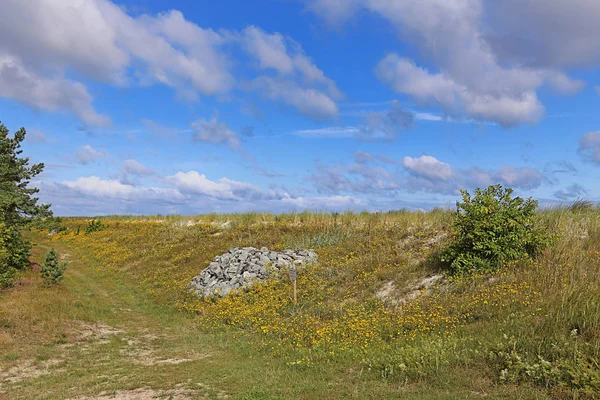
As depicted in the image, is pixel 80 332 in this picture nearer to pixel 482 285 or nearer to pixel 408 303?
pixel 408 303

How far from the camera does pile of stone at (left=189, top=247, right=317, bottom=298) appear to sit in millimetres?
20103

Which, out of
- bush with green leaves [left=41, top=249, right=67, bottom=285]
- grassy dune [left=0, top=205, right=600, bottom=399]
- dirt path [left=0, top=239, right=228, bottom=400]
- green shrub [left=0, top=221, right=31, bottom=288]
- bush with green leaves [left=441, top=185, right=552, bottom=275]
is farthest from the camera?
green shrub [left=0, top=221, right=31, bottom=288]

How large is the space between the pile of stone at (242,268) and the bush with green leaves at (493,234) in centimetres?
895

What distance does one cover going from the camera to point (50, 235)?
61.9 metres

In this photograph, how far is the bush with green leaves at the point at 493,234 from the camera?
540 inches

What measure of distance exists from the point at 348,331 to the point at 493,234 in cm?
636

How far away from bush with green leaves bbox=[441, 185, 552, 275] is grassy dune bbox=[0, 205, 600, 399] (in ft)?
1.90

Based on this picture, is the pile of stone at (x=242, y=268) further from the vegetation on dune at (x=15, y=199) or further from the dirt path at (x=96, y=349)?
the vegetation on dune at (x=15, y=199)

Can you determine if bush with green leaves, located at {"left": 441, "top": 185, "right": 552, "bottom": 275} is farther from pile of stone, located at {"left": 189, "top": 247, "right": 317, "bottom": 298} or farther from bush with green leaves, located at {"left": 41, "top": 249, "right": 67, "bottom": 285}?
bush with green leaves, located at {"left": 41, "top": 249, "right": 67, "bottom": 285}

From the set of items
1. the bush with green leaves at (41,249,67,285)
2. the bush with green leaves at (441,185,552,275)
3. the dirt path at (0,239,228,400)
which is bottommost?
the dirt path at (0,239,228,400)

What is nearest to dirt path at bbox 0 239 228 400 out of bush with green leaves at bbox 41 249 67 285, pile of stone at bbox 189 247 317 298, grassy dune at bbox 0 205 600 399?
grassy dune at bbox 0 205 600 399

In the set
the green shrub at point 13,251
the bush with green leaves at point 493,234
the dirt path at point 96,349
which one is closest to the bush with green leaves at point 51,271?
the dirt path at point 96,349

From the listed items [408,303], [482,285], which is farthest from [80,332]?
[482,285]

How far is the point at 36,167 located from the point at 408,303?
27969 mm
